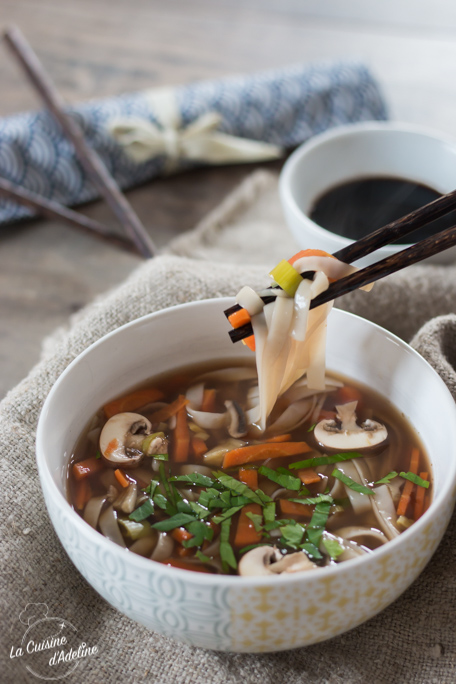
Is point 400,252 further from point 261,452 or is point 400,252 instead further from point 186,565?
point 186,565

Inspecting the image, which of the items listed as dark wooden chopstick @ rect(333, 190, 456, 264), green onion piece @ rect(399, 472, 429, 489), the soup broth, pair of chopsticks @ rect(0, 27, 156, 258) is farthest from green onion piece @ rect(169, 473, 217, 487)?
pair of chopsticks @ rect(0, 27, 156, 258)

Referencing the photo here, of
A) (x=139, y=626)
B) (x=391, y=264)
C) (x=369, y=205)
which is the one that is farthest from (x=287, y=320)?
(x=369, y=205)

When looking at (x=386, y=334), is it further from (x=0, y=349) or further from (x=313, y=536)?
(x=0, y=349)

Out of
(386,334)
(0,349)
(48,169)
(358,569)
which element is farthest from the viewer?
(48,169)

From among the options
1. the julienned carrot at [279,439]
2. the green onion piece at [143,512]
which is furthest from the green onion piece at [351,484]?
the green onion piece at [143,512]

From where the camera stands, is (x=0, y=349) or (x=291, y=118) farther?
(x=291, y=118)

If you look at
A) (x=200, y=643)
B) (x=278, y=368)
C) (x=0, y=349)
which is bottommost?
(x=0, y=349)

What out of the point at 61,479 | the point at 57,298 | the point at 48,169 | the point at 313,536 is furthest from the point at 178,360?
the point at 48,169
